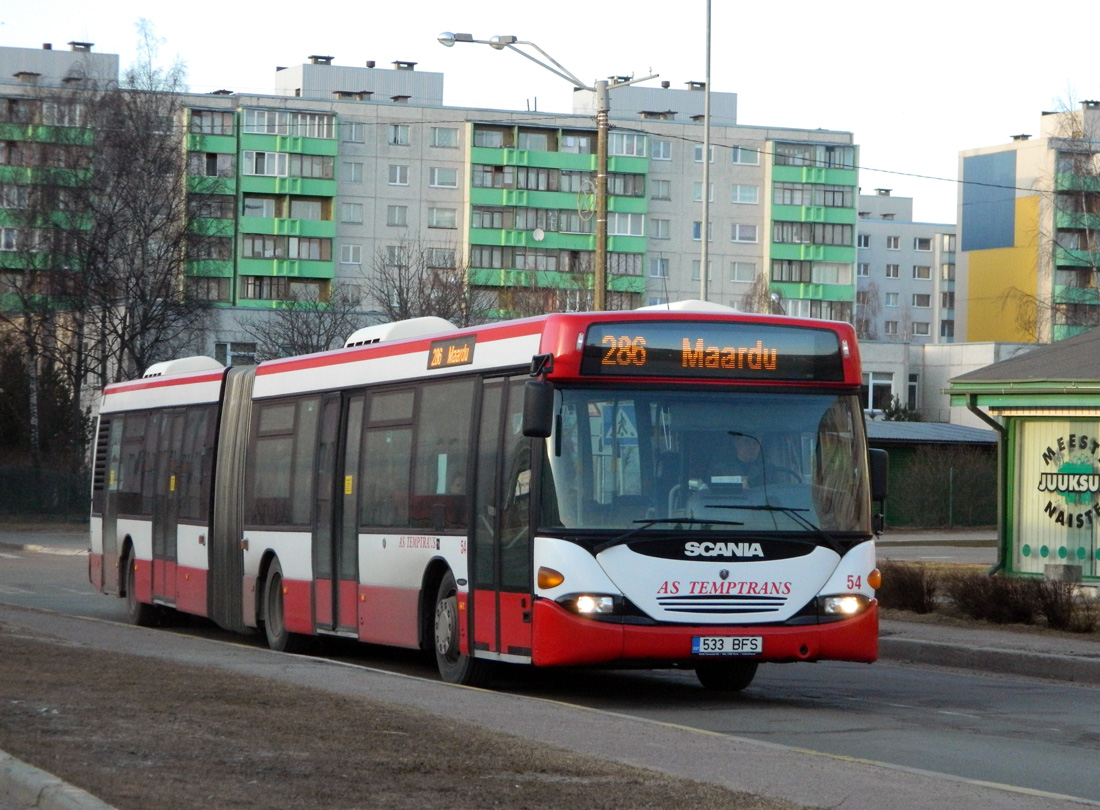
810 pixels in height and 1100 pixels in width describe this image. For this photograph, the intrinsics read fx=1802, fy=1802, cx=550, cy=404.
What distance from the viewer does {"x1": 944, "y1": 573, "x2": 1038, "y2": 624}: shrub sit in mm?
19156

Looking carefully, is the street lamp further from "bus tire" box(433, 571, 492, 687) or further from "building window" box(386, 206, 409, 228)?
"building window" box(386, 206, 409, 228)

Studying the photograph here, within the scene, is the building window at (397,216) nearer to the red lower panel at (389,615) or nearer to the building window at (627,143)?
the building window at (627,143)

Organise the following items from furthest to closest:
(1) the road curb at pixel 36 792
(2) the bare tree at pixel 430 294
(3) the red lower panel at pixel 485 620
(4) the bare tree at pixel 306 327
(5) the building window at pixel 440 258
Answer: (5) the building window at pixel 440 258
(4) the bare tree at pixel 306 327
(2) the bare tree at pixel 430 294
(3) the red lower panel at pixel 485 620
(1) the road curb at pixel 36 792

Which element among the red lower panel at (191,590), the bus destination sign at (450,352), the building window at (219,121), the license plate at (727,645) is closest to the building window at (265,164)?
the building window at (219,121)

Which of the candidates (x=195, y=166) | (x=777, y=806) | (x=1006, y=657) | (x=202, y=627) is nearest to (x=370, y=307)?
(x=195, y=166)

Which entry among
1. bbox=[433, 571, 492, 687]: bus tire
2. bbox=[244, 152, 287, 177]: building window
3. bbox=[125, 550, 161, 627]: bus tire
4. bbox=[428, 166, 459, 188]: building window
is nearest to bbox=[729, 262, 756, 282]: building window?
bbox=[428, 166, 459, 188]: building window

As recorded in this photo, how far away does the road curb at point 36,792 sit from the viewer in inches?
274

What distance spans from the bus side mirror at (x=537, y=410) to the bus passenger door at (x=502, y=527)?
1.99ft

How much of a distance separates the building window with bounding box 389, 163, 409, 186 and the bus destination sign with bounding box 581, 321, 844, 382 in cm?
9217

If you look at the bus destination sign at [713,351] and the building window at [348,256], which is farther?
the building window at [348,256]

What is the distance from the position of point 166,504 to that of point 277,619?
384cm

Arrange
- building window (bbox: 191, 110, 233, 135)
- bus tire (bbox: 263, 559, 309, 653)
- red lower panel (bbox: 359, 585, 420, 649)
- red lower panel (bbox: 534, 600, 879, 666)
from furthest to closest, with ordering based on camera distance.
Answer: building window (bbox: 191, 110, 233, 135) < bus tire (bbox: 263, 559, 309, 653) < red lower panel (bbox: 359, 585, 420, 649) < red lower panel (bbox: 534, 600, 879, 666)

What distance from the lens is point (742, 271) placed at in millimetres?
112250

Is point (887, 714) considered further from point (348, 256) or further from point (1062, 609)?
point (348, 256)
